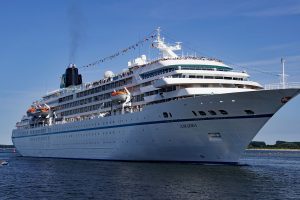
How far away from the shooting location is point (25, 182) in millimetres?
34469

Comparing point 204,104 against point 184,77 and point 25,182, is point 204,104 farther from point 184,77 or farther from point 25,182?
point 25,182

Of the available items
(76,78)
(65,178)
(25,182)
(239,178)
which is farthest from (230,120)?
(76,78)

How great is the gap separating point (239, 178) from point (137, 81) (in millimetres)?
20332

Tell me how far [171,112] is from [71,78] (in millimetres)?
34138

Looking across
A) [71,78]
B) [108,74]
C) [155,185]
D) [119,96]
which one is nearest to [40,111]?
[71,78]

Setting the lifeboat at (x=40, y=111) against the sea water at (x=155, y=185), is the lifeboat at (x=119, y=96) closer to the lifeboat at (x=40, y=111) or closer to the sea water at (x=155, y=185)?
the sea water at (x=155, y=185)

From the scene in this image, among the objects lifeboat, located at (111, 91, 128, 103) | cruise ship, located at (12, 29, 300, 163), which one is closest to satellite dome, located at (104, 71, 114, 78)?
cruise ship, located at (12, 29, 300, 163)

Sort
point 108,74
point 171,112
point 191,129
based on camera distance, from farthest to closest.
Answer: point 108,74 → point 171,112 → point 191,129

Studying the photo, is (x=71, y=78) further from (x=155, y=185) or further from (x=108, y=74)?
(x=155, y=185)

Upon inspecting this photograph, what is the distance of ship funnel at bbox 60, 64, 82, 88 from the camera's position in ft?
236

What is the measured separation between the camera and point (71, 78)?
238 ft

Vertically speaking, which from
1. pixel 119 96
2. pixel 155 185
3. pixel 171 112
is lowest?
pixel 155 185

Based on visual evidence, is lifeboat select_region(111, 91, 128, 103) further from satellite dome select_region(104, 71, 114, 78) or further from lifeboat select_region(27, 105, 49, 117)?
lifeboat select_region(27, 105, 49, 117)

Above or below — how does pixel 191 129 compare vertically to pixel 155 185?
above
